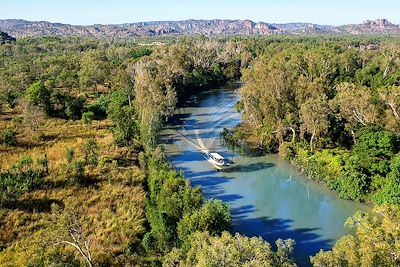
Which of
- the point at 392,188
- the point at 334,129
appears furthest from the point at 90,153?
the point at 392,188

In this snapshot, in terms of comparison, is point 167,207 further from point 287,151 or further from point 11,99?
point 11,99

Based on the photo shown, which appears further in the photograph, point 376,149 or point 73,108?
point 73,108

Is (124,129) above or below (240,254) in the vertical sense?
below

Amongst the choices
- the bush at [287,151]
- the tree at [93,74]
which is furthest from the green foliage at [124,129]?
the tree at [93,74]

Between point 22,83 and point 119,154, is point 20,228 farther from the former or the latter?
point 22,83

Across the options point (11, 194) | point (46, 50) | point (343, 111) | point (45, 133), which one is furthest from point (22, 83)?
point (46, 50)

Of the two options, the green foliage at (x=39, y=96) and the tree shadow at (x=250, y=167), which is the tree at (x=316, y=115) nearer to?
the tree shadow at (x=250, y=167)

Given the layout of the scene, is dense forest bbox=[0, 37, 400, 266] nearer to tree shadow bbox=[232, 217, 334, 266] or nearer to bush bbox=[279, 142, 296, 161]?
bush bbox=[279, 142, 296, 161]
